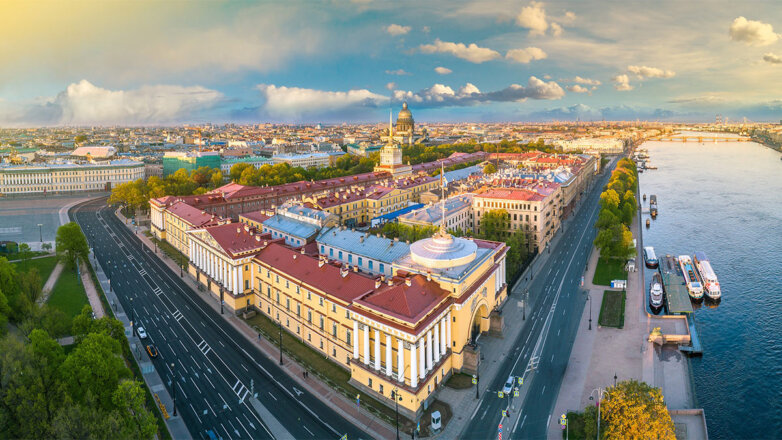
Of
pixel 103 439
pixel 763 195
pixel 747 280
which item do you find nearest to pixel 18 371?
pixel 103 439

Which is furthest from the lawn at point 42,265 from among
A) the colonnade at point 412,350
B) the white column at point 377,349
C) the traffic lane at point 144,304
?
the white column at point 377,349

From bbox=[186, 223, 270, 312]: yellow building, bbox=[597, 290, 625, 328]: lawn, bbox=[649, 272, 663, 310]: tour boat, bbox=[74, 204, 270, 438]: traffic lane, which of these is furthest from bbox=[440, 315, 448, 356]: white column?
bbox=[649, 272, 663, 310]: tour boat

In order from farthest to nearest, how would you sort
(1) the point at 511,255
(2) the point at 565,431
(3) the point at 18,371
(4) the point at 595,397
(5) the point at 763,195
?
(5) the point at 763,195 → (1) the point at 511,255 → (4) the point at 595,397 → (2) the point at 565,431 → (3) the point at 18,371

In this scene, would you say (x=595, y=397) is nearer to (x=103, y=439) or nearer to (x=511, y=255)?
(x=511, y=255)

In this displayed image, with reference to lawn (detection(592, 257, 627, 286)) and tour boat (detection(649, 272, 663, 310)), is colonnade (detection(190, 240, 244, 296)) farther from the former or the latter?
tour boat (detection(649, 272, 663, 310))

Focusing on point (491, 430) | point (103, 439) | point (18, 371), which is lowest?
point (491, 430)

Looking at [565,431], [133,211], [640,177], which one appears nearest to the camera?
[565,431]

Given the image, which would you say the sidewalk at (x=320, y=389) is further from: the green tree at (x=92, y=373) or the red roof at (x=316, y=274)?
the green tree at (x=92, y=373)

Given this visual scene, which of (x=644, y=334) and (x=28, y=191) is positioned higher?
(x=28, y=191)
